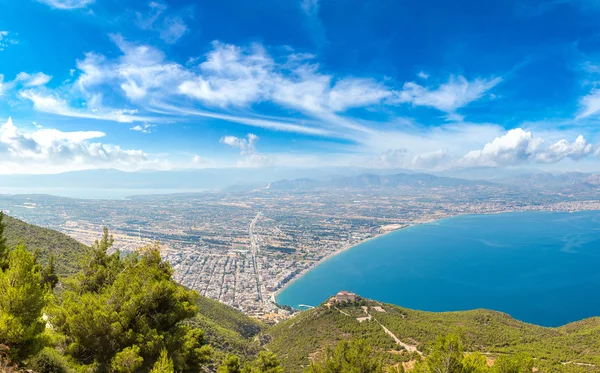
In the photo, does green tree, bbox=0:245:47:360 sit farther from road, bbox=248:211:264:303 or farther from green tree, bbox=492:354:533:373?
road, bbox=248:211:264:303

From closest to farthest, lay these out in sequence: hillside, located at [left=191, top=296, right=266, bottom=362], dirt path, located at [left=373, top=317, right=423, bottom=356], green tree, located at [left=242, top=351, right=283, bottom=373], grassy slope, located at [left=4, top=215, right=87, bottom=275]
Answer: green tree, located at [left=242, top=351, right=283, bottom=373]
dirt path, located at [left=373, top=317, right=423, bottom=356]
hillside, located at [left=191, top=296, right=266, bottom=362]
grassy slope, located at [left=4, top=215, right=87, bottom=275]

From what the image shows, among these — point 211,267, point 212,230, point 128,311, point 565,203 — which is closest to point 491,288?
point 211,267

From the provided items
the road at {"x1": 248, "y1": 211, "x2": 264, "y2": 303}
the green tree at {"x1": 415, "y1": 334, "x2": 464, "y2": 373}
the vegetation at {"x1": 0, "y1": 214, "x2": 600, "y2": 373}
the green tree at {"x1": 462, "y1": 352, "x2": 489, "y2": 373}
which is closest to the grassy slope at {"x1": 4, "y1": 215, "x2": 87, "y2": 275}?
the vegetation at {"x1": 0, "y1": 214, "x2": 600, "y2": 373}

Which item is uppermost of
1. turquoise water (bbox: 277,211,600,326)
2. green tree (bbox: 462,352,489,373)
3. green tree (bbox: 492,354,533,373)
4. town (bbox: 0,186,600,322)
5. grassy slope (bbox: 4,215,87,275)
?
green tree (bbox: 492,354,533,373)

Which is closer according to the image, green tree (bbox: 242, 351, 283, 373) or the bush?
the bush

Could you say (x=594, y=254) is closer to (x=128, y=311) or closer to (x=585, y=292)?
(x=585, y=292)

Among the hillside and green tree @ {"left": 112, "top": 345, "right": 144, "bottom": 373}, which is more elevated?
green tree @ {"left": 112, "top": 345, "right": 144, "bottom": 373}
